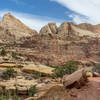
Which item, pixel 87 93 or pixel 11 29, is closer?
pixel 87 93

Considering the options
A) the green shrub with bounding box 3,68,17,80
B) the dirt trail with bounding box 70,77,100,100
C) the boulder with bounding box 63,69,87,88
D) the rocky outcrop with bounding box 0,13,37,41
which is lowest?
the green shrub with bounding box 3,68,17,80

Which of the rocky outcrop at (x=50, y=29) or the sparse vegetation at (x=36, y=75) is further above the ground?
the rocky outcrop at (x=50, y=29)

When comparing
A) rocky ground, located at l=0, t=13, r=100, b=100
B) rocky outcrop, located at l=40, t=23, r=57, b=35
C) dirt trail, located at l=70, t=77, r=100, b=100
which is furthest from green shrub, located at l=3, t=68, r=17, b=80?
rocky outcrop, located at l=40, t=23, r=57, b=35

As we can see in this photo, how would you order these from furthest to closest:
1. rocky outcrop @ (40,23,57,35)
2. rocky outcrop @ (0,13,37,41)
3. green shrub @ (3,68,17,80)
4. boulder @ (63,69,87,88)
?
rocky outcrop @ (40,23,57,35) < rocky outcrop @ (0,13,37,41) < green shrub @ (3,68,17,80) < boulder @ (63,69,87,88)

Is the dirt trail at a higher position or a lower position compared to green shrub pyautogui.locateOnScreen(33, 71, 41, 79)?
higher

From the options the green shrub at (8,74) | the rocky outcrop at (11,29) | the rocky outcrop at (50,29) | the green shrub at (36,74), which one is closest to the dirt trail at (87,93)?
the green shrub at (36,74)

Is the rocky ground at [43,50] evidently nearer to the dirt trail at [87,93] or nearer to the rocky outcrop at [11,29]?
the rocky outcrop at [11,29]

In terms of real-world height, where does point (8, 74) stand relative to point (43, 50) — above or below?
below

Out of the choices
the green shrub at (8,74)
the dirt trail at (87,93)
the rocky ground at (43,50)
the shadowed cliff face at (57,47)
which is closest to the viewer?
the dirt trail at (87,93)

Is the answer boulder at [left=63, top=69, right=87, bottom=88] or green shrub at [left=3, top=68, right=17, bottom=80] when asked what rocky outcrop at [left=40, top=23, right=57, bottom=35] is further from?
boulder at [left=63, top=69, right=87, bottom=88]

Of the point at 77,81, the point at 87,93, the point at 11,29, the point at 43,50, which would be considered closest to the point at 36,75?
the point at 77,81

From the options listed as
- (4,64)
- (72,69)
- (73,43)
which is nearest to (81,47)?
(73,43)

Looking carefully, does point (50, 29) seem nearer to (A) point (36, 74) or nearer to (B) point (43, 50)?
(B) point (43, 50)

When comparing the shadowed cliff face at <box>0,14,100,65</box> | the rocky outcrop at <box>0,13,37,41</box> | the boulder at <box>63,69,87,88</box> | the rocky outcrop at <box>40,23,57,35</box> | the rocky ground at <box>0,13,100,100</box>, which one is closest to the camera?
the boulder at <box>63,69,87,88</box>
